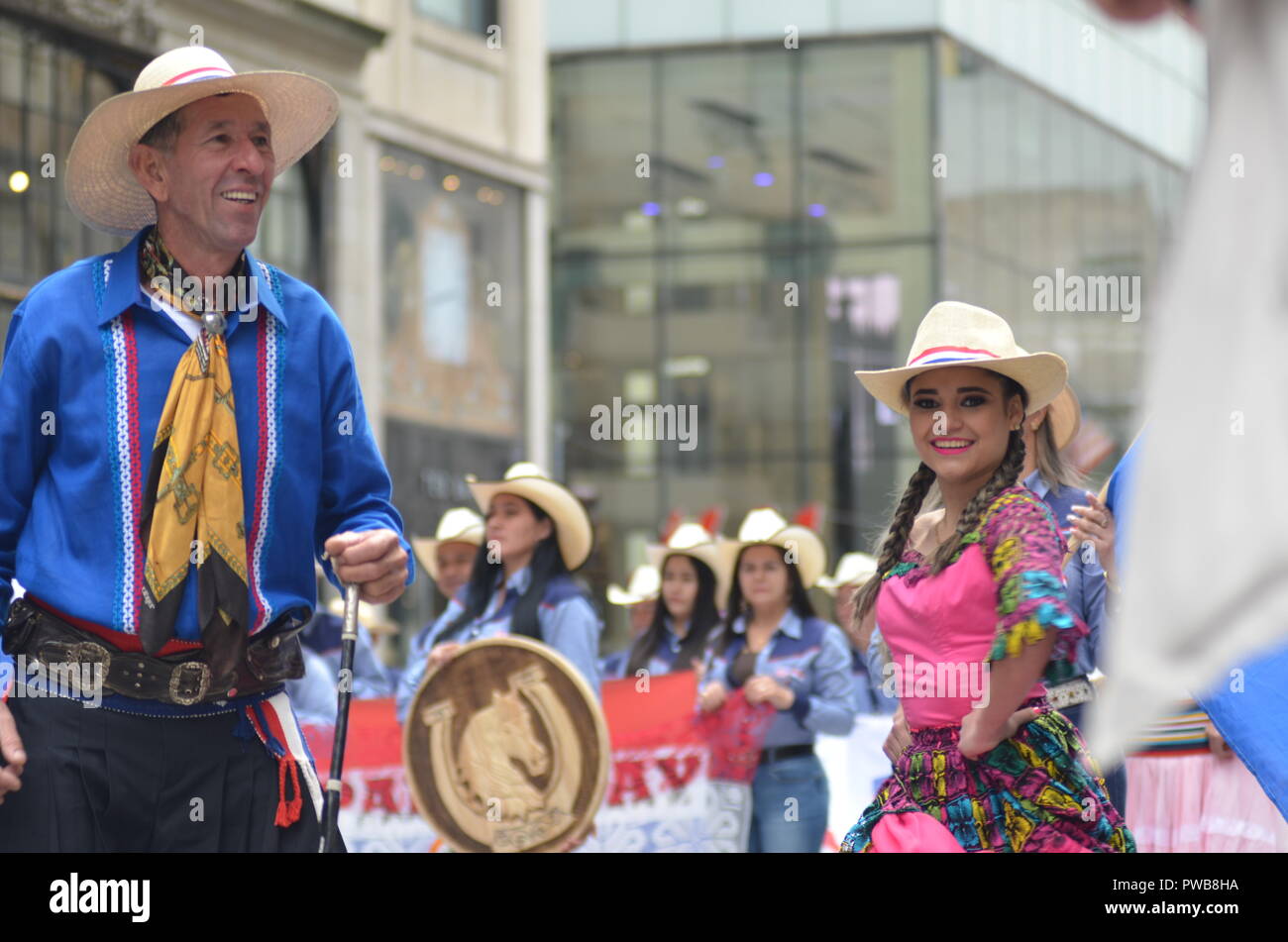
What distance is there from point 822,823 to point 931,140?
21.0 m

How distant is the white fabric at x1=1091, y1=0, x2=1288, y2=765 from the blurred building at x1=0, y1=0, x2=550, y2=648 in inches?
603

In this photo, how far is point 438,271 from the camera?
22438 millimetres

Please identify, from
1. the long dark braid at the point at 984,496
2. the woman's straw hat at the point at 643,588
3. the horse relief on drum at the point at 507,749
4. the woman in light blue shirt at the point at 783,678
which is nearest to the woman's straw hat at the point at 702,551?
the woman's straw hat at the point at 643,588

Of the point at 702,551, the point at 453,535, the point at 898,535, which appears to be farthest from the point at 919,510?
the point at 453,535

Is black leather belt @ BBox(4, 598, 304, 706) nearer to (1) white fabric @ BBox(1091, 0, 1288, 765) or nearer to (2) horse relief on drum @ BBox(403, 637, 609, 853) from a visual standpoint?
(1) white fabric @ BBox(1091, 0, 1288, 765)

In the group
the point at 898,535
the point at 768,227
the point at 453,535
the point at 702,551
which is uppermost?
the point at 768,227

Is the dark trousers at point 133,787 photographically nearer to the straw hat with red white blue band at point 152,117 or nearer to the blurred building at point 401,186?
the straw hat with red white blue band at point 152,117

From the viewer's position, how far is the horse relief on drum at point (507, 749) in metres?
7.52

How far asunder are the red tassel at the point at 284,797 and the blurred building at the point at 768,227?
2427cm

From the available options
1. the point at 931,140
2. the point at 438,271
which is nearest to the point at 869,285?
the point at 931,140

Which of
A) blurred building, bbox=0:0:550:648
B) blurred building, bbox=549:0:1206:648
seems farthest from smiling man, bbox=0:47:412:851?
blurred building, bbox=549:0:1206:648

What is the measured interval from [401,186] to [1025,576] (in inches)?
733

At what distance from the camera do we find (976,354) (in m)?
4.37

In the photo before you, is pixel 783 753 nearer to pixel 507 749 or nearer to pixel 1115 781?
pixel 507 749
